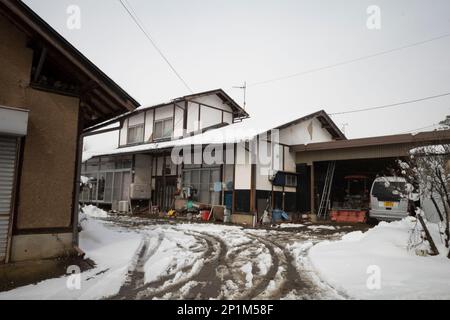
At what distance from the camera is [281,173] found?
15172mm

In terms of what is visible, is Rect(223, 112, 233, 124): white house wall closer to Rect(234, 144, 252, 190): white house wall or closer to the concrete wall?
Rect(234, 144, 252, 190): white house wall

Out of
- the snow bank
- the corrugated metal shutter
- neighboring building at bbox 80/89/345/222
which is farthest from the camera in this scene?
neighboring building at bbox 80/89/345/222

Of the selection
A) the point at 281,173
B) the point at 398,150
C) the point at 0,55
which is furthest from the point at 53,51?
the point at 398,150

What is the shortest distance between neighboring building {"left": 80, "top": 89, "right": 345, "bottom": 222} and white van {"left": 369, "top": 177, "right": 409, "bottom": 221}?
390cm

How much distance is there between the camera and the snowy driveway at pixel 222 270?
447 centimetres

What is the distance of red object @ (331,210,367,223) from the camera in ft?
47.1

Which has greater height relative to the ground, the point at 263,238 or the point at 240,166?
the point at 240,166

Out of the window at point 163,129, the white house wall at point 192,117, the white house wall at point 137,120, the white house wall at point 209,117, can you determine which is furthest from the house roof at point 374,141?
the white house wall at point 137,120

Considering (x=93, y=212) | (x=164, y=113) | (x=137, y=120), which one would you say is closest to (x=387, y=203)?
(x=164, y=113)

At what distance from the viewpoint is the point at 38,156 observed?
5723mm

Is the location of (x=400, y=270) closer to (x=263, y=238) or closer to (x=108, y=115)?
(x=263, y=238)

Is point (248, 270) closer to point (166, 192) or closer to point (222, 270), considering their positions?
point (222, 270)

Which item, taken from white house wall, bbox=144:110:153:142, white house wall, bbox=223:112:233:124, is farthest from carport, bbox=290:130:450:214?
white house wall, bbox=144:110:153:142
